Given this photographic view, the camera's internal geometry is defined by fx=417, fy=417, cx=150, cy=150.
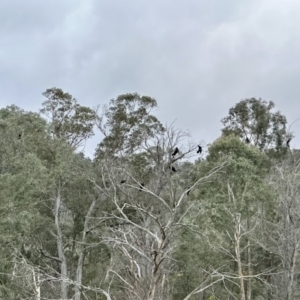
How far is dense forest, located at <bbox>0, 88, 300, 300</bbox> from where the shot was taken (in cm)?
1130

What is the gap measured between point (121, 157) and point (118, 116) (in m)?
1.74

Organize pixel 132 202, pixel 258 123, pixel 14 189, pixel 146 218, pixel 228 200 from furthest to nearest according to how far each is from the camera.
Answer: pixel 258 123 < pixel 228 200 < pixel 146 218 < pixel 14 189 < pixel 132 202

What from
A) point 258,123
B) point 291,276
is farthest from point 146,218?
point 258,123

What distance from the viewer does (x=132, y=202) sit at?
31.6ft

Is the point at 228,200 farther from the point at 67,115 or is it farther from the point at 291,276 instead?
the point at 67,115

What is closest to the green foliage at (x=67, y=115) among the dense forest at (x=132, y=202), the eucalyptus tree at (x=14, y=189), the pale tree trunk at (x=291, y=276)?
the dense forest at (x=132, y=202)

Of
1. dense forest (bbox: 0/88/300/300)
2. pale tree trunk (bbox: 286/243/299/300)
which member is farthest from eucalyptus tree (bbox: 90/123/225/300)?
pale tree trunk (bbox: 286/243/299/300)

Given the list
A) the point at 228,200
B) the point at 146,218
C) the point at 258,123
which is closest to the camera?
the point at 146,218

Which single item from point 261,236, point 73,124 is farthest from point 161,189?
point 73,124

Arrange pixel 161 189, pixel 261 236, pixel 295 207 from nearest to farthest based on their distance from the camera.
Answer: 1. pixel 295 207
2. pixel 161 189
3. pixel 261 236

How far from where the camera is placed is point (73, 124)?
57.3ft

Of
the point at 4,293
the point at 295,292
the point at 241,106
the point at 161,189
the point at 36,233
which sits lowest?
the point at 4,293

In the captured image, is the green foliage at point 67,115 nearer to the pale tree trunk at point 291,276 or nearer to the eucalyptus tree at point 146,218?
the eucalyptus tree at point 146,218

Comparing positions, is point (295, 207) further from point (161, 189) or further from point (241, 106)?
point (241, 106)
